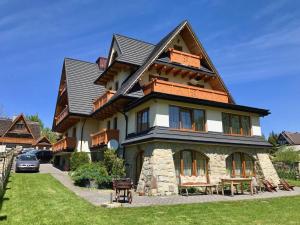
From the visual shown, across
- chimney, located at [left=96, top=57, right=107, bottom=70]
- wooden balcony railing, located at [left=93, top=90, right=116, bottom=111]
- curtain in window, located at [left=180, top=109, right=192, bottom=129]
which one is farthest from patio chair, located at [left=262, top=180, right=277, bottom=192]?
chimney, located at [left=96, top=57, right=107, bottom=70]

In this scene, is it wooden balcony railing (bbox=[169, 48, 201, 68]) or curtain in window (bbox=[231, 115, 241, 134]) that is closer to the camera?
curtain in window (bbox=[231, 115, 241, 134])

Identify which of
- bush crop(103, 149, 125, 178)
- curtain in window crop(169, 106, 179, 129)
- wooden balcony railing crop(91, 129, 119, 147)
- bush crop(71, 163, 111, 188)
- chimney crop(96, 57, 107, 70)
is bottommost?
bush crop(71, 163, 111, 188)

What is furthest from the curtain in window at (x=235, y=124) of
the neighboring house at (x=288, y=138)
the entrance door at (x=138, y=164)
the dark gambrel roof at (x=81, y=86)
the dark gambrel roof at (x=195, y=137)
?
the neighboring house at (x=288, y=138)

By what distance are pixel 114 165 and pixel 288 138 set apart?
226 feet

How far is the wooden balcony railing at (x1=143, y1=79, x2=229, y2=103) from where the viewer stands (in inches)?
782

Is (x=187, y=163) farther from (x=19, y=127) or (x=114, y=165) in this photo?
(x=19, y=127)

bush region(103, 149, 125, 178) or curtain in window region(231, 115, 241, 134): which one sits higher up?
curtain in window region(231, 115, 241, 134)

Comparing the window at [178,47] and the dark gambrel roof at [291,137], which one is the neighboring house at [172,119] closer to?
the window at [178,47]

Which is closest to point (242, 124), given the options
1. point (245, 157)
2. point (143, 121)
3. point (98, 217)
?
point (245, 157)

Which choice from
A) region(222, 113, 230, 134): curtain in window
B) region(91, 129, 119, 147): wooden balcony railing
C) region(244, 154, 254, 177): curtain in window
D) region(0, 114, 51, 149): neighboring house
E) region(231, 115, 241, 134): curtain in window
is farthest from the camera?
region(0, 114, 51, 149): neighboring house

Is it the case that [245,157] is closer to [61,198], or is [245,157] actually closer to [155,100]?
[155,100]

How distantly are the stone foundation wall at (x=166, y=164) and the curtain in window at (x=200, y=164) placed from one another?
0.44 meters

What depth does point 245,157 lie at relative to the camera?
21828 millimetres

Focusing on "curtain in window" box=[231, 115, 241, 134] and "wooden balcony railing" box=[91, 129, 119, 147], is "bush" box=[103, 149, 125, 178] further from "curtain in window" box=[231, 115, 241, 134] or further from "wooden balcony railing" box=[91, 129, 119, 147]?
"curtain in window" box=[231, 115, 241, 134]
